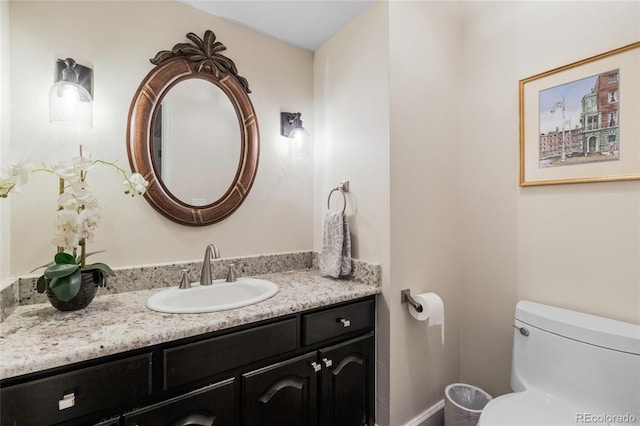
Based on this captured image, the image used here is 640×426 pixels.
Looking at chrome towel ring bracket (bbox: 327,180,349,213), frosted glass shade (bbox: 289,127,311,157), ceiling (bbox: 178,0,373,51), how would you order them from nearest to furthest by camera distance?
ceiling (bbox: 178,0,373,51), chrome towel ring bracket (bbox: 327,180,349,213), frosted glass shade (bbox: 289,127,311,157)

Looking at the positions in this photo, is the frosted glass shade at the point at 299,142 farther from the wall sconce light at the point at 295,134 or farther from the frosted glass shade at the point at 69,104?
the frosted glass shade at the point at 69,104

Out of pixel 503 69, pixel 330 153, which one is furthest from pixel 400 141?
pixel 503 69

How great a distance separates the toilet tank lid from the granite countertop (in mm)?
772

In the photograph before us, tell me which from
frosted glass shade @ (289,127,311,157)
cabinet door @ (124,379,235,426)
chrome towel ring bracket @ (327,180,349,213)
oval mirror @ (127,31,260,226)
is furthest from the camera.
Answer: frosted glass shade @ (289,127,311,157)

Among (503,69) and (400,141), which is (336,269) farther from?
(503,69)

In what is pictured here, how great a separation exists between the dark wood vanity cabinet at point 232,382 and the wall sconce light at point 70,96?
923 mm

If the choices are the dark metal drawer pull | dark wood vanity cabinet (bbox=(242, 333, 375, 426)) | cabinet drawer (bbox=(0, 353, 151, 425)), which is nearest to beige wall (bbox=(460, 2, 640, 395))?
dark wood vanity cabinet (bbox=(242, 333, 375, 426))

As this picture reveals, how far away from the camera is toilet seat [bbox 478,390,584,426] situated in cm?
106

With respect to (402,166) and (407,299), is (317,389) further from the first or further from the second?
(402,166)

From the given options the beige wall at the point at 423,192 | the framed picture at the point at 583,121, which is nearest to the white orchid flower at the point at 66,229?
the beige wall at the point at 423,192

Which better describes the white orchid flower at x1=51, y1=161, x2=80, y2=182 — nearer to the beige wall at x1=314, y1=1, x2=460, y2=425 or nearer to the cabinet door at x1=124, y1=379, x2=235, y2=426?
the cabinet door at x1=124, y1=379, x2=235, y2=426

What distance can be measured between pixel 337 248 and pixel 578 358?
3.59ft

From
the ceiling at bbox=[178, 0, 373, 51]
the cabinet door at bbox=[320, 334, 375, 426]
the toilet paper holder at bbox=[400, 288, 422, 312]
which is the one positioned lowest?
the cabinet door at bbox=[320, 334, 375, 426]

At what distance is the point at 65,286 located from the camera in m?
0.97
